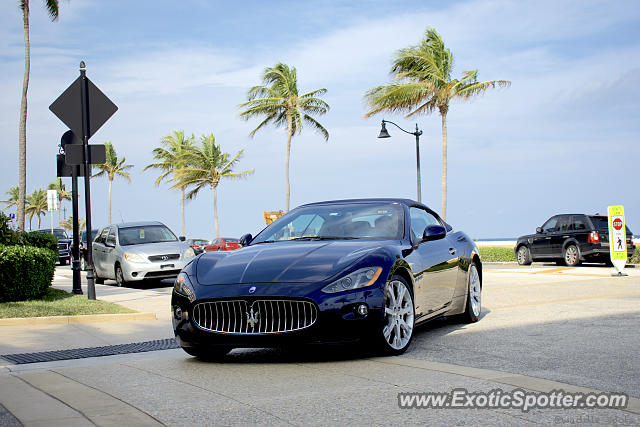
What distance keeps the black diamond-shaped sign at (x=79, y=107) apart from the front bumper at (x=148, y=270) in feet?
20.4

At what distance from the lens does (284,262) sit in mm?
6246

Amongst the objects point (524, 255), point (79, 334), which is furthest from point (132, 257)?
point (524, 255)

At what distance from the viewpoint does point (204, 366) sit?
6.18 metres

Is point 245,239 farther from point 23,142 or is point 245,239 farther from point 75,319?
point 23,142

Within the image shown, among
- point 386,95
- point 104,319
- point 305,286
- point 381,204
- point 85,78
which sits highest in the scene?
point 386,95

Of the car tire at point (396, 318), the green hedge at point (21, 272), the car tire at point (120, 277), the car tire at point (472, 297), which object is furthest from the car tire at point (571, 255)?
the car tire at point (396, 318)

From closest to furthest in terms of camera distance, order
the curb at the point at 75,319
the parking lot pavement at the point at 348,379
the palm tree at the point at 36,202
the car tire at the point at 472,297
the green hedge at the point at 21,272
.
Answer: the parking lot pavement at the point at 348,379 < the car tire at the point at 472,297 < the curb at the point at 75,319 < the green hedge at the point at 21,272 < the palm tree at the point at 36,202

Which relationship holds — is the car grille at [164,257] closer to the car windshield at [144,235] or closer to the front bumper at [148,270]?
the front bumper at [148,270]

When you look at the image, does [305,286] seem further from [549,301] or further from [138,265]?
[138,265]

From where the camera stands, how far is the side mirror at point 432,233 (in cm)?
725

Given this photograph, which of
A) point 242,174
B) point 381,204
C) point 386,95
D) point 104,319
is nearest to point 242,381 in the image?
point 381,204

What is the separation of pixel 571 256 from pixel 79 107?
1677 centimetres

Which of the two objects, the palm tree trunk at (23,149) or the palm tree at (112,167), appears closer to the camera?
the palm tree trunk at (23,149)

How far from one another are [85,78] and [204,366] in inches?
290
